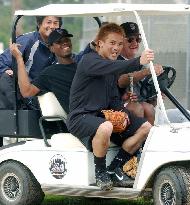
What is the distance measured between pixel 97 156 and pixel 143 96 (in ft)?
3.18

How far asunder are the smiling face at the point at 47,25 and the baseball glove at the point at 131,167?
6.04 ft

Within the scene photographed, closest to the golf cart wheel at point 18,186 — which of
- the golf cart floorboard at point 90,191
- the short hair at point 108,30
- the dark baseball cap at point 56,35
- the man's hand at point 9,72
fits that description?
the golf cart floorboard at point 90,191

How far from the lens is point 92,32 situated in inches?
626

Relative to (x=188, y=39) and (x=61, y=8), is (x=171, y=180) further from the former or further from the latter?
(x=188, y=39)

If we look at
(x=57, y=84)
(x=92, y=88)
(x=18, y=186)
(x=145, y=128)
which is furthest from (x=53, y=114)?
(x=145, y=128)

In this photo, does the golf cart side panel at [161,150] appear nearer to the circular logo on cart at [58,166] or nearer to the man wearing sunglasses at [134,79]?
the man wearing sunglasses at [134,79]

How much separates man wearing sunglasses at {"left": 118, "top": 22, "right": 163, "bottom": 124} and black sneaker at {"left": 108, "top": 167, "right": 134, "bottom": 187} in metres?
0.61

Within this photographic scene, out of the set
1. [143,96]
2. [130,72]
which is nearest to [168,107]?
[143,96]

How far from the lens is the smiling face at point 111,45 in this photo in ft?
29.7

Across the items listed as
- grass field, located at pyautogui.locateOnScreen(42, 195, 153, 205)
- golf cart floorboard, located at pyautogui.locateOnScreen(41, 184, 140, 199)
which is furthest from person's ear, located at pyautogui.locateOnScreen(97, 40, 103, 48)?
grass field, located at pyautogui.locateOnScreen(42, 195, 153, 205)

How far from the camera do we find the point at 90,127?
904 cm

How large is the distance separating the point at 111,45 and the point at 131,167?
1.03 m

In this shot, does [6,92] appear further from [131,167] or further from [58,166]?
[131,167]

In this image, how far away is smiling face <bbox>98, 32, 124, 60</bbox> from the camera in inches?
357
